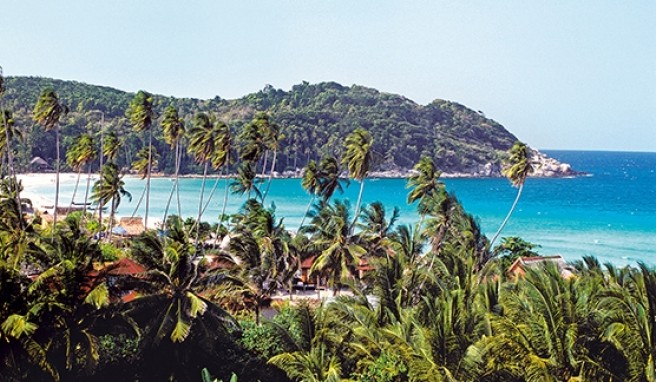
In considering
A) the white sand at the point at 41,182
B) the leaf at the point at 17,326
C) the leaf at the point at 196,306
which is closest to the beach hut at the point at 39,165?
the white sand at the point at 41,182

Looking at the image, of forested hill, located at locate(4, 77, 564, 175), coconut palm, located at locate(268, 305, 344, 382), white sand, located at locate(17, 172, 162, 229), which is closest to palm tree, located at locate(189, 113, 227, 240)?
coconut palm, located at locate(268, 305, 344, 382)

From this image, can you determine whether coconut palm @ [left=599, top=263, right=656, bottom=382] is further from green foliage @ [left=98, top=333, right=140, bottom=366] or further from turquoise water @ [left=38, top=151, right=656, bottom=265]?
turquoise water @ [left=38, top=151, right=656, bottom=265]

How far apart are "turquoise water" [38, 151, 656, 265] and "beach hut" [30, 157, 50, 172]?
12265 millimetres

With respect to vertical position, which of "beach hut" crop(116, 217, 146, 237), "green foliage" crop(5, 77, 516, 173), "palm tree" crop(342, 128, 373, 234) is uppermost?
"green foliage" crop(5, 77, 516, 173)

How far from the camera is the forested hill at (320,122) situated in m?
126

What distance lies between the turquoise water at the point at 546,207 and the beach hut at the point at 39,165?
1226 centimetres

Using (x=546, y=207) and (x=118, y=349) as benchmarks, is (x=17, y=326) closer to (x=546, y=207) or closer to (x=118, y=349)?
(x=118, y=349)

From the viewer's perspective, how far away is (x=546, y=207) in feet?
317

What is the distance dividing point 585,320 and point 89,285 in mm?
12303

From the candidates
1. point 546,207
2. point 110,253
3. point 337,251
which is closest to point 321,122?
point 546,207

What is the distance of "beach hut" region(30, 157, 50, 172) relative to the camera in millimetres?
112812

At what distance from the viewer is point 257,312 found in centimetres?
2367

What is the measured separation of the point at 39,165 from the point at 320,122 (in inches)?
2335

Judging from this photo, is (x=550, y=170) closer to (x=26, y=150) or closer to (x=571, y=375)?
(x=26, y=150)
